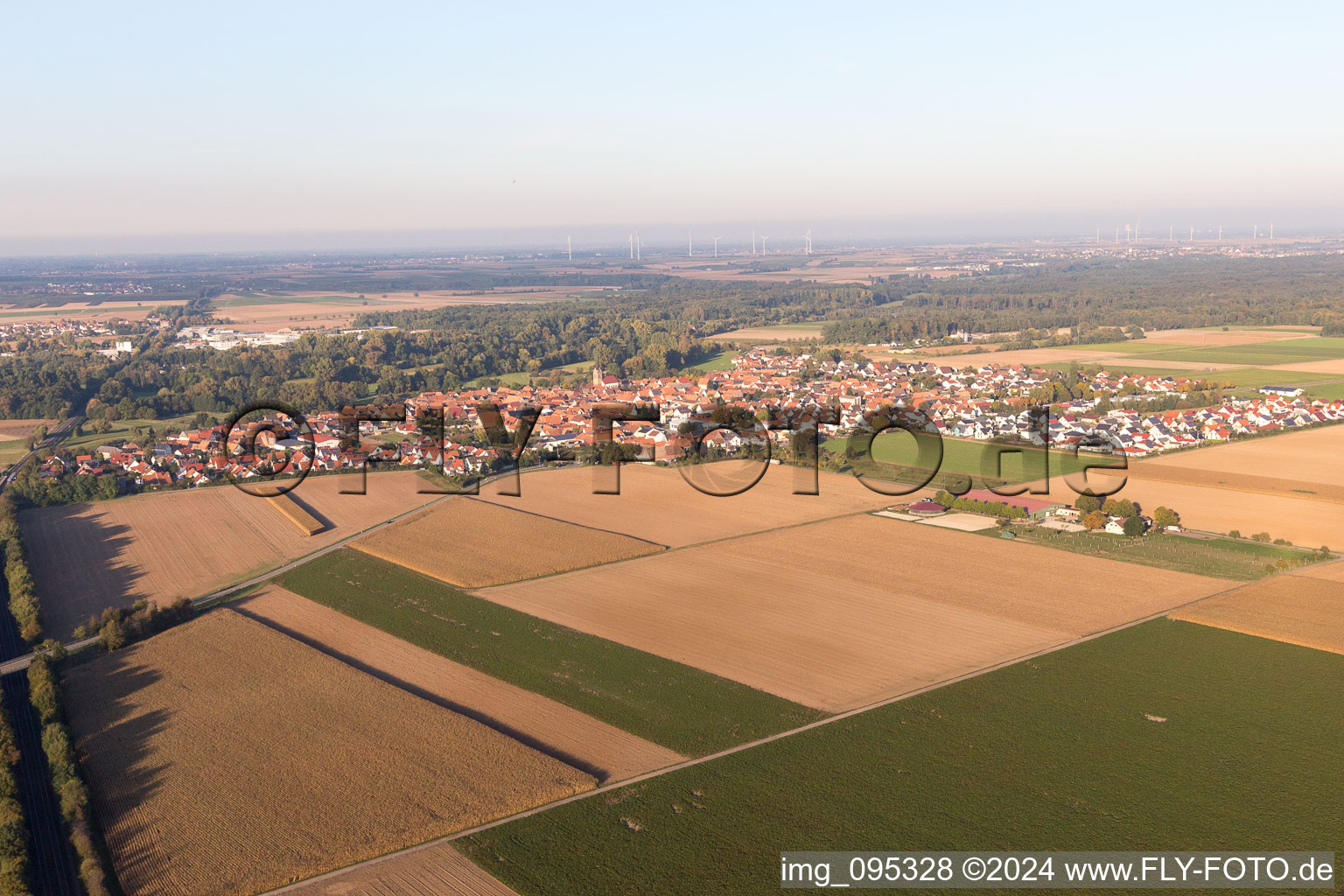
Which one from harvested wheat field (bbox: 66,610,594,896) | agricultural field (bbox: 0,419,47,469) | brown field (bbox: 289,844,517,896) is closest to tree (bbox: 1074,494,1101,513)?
harvested wheat field (bbox: 66,610,594,896)

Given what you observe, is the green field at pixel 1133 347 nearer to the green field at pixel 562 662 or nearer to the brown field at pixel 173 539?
A: the brown field at pixel 173 539

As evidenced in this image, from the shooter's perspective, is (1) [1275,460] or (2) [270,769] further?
(1) [1275,460]

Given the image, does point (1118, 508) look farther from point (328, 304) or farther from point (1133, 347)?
point (328, 304)

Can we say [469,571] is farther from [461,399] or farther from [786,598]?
[461,399]

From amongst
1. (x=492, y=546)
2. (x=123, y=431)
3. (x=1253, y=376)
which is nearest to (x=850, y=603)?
(x=492, y=546)

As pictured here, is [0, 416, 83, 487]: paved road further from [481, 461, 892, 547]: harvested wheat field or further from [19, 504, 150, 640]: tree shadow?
[481, 461, 892, 547]: harvested wheat field

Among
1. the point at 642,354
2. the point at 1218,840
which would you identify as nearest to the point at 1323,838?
the point at 1218,840
